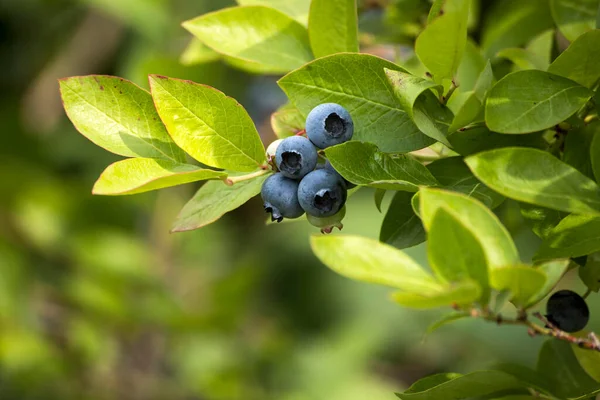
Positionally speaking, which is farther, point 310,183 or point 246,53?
point 246,53

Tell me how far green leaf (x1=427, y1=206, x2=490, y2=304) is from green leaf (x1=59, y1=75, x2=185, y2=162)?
266mm

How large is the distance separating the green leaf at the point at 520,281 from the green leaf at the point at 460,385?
0.45 ft

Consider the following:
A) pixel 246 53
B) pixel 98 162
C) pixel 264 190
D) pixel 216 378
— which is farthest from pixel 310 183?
pixel 98 162

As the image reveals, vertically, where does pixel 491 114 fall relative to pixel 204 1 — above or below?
above

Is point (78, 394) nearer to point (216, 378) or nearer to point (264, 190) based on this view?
point (216, 378)

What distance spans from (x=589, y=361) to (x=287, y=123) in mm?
381

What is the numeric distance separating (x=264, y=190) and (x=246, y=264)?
192cm

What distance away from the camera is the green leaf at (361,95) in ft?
2.14

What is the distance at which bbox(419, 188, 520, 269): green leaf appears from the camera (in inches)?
20.4

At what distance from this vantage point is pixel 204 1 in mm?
2746

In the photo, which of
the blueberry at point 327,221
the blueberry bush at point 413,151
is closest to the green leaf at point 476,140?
the blueberry bush at point 413,151

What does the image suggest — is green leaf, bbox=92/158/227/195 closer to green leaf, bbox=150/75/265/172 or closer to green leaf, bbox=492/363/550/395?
green leaf, bbox=150/75/265/172

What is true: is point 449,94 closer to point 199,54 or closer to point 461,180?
point 461,180

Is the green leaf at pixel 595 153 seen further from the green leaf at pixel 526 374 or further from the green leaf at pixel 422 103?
the green leaf at pixel 526 374
